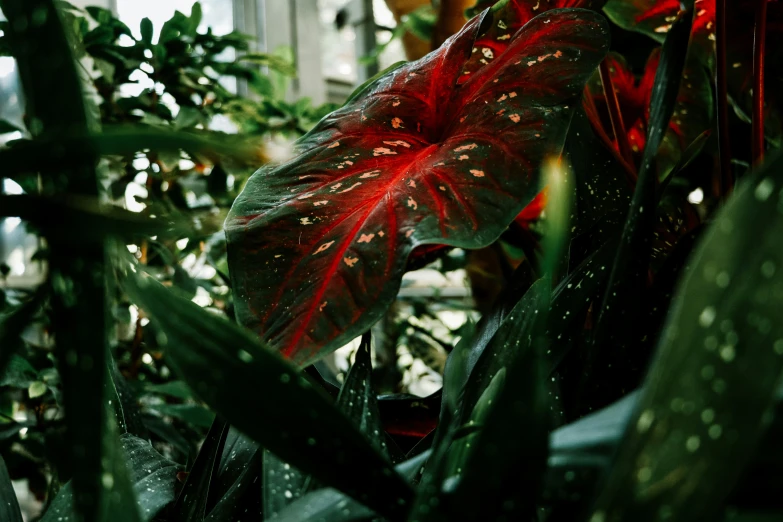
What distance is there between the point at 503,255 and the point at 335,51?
182 centimetres

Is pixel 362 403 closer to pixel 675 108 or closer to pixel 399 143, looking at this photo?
pixel 399 143

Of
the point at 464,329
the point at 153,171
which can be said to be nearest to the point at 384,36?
the point at 153,171

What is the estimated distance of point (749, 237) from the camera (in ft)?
0.46

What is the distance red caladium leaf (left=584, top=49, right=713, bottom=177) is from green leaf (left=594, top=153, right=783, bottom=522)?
69 cm

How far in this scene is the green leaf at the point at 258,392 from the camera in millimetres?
180

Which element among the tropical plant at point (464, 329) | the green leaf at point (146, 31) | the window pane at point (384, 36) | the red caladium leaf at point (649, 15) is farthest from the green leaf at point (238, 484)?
the window pane at point (384, 36)

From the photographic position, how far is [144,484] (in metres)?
0.34

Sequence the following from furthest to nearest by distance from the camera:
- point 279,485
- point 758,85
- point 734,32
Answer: point 734,32 → point 758,85 → point 279,485

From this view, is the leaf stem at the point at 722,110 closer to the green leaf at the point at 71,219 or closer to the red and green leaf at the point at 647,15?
the red and green leaf at the point at 647,15

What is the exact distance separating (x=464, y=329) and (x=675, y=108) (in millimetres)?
604

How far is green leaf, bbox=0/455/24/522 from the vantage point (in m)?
0.33

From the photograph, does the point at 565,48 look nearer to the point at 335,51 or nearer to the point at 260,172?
the point at 260,172

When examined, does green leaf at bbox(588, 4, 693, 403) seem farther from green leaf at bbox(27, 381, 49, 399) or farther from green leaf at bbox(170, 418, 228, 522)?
green leaf at bbox(27, 381, 49, 399)

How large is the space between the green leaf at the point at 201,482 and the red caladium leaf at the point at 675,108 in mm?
615
